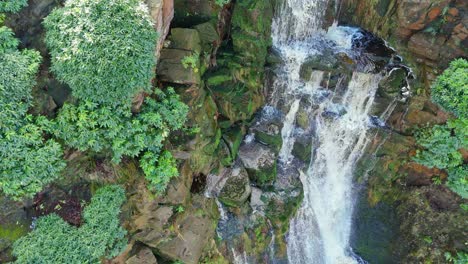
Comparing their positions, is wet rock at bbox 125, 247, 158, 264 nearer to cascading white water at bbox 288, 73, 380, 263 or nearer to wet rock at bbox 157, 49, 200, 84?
wet rock at bbox 157, 49, 200, 84

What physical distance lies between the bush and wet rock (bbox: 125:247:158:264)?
2.06 meters

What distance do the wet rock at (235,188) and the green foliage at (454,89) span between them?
7.06 metres

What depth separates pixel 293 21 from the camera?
13.1 m

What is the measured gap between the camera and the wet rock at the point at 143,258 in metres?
9.10

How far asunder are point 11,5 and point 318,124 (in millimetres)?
10647

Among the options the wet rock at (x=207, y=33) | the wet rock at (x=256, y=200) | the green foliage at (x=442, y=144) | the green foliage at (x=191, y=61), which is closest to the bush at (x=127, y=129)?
the green foliage at (x=191, y=61)

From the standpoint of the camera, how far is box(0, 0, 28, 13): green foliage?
6.86 m

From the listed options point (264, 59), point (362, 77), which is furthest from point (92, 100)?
point (362, 77)

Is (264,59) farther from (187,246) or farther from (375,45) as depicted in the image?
(187,246)

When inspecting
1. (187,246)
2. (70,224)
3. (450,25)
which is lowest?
(187,246)

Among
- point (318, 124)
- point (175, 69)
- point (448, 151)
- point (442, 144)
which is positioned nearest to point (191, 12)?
point (175, 69)

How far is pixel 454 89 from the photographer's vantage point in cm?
1027

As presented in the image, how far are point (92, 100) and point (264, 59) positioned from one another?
7.28m

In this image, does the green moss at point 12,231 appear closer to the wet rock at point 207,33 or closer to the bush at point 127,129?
the bush at point 127,129
